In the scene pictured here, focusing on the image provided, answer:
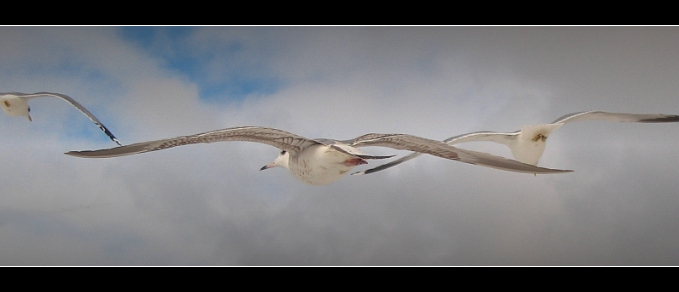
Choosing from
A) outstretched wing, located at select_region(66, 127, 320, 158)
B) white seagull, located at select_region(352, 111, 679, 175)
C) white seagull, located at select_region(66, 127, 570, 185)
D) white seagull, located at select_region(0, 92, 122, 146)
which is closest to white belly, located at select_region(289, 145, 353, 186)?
white seagull, located at select_region(66, 127, 570, 185)

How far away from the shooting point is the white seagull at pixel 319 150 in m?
1.07

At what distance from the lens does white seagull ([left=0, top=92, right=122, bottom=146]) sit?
6.90 ft

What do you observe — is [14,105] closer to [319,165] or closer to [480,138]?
[319,165]

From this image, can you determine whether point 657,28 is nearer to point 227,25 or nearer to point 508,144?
point 508,144

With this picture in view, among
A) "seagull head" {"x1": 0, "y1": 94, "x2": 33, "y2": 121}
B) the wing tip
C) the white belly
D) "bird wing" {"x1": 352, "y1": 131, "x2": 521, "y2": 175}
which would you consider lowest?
the white belly

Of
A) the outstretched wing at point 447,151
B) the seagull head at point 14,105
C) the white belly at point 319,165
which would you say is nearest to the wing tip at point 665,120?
the outstretched wing at point 447,151

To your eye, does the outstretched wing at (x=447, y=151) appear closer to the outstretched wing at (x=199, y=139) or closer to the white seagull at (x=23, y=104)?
the outstretched wing at (x=199, y=139)

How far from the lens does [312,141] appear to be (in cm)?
144

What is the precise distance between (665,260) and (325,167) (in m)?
2.07

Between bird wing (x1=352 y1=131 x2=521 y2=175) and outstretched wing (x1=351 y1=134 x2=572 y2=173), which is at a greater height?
bird wing (x1=352 y1=131 x2=521 y2=175)

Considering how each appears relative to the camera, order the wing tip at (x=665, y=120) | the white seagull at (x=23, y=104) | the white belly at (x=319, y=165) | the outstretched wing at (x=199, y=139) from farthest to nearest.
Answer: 1. the white seagull at (x=23, y=104)
2. the wing tip at (x=665, y=120)
3. the white belly at (x=319, y=165)
4. the outstretched wing at (x=199, y=139)

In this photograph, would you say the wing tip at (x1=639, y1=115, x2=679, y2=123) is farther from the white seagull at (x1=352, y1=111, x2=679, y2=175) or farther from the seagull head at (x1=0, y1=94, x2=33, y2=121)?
the seagull head at (x1=0, y1=94, x2=33, y2=121)

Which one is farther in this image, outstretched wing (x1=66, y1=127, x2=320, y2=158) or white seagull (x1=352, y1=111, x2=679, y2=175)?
white seagull (x1=352, y1=111, x2=679, y2=175)

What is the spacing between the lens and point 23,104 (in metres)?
2.18
